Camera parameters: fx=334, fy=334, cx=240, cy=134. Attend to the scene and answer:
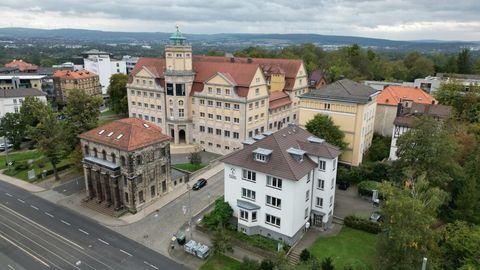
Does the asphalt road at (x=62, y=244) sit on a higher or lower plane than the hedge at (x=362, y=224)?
lower

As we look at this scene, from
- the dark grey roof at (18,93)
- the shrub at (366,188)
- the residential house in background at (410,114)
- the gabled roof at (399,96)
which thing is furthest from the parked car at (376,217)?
the dark grey roof at (18,93)

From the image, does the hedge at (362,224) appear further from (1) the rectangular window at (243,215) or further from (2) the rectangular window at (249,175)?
(2) the rectangular window at (249,175)

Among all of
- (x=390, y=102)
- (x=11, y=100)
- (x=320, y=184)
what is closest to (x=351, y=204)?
(x=320, y=184)

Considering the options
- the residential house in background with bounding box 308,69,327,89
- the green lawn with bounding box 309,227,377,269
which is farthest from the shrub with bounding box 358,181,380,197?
the residential house in background with bounding box 308,69,327,89

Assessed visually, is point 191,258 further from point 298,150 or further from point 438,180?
point 438,180

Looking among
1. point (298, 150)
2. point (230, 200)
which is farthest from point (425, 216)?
point (230, 200)

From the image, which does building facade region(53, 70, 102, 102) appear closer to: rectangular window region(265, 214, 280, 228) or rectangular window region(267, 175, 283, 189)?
rectangular window region(265, 214, 280, 228)

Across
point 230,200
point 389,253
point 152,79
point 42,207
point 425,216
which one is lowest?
point 42,207
